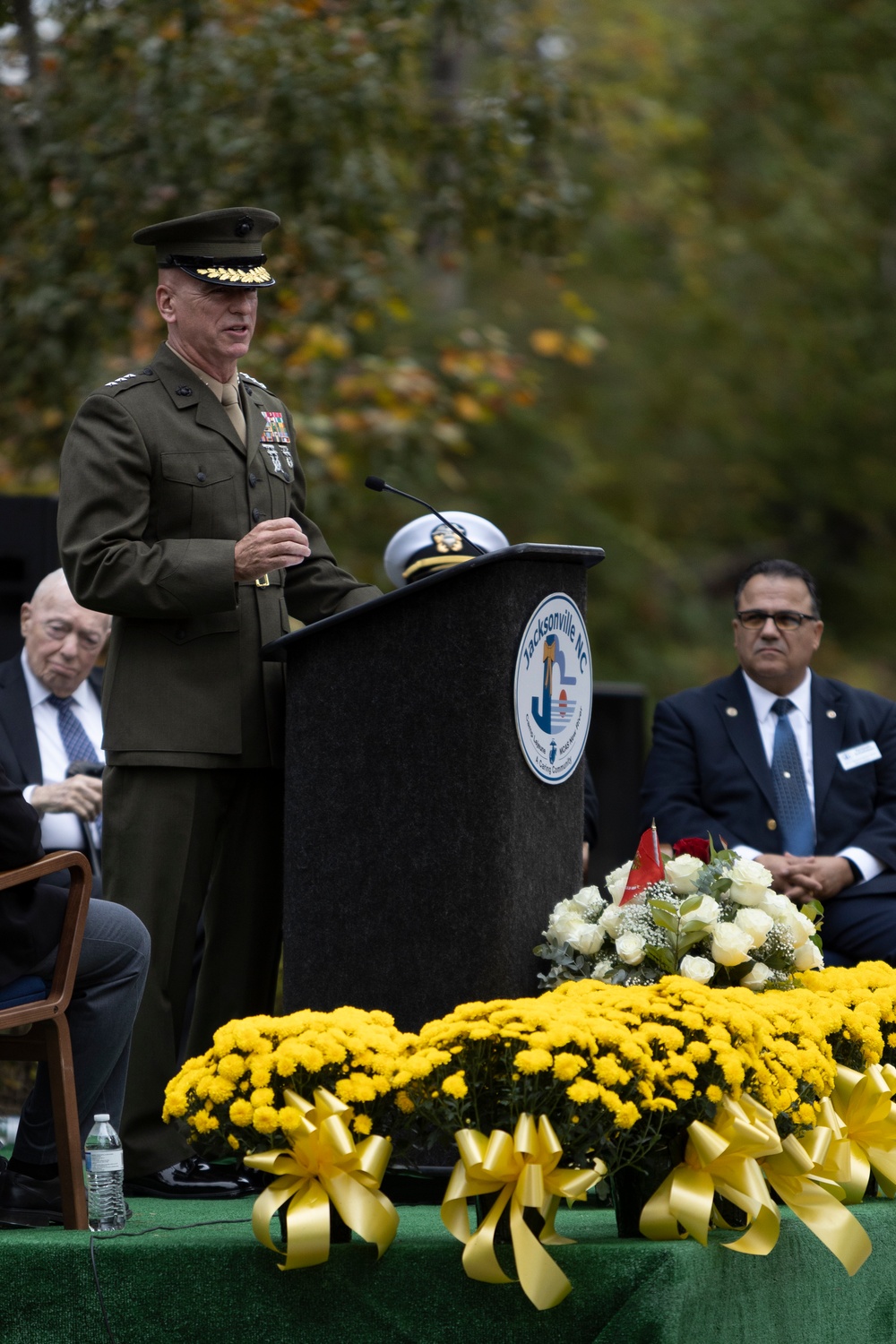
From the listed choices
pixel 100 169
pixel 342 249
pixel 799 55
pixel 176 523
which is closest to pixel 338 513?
pixel 342 249

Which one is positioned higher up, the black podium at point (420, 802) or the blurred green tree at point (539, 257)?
the blurred green tree at point (539, 257)

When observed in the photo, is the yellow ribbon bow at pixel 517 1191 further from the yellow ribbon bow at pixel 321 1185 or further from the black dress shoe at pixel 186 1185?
the black dress shoe at pixel 186 1185

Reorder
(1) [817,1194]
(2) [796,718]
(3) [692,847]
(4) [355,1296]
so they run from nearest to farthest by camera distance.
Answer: (4) [355,1296] < (1) [817,1194] < (3) [692,847] < (2) [796,718]

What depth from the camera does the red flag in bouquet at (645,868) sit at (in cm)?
343

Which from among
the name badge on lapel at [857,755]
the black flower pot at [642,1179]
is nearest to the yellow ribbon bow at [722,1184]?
the black flower pot at [642,1179]

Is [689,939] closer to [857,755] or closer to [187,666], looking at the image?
[187,666]

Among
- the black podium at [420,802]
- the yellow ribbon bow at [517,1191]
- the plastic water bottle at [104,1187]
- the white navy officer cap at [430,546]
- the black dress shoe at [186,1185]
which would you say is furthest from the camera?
the white navy officer cap at [430,546]

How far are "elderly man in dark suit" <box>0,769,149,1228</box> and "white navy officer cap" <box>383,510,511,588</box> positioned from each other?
1385 millimetres

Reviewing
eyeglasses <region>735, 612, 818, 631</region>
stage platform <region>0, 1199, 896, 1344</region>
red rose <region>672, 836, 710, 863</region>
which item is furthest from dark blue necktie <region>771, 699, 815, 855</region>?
stage platform <region>0, 1199, 896, 1344</region>

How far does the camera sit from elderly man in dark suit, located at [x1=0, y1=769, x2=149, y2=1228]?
123 inches

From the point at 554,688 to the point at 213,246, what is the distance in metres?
1.07

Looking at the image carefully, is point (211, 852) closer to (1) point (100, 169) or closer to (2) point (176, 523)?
(2) point (176, 523)

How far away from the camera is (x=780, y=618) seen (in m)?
5.08

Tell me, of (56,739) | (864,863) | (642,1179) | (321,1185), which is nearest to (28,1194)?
(321,1185)
